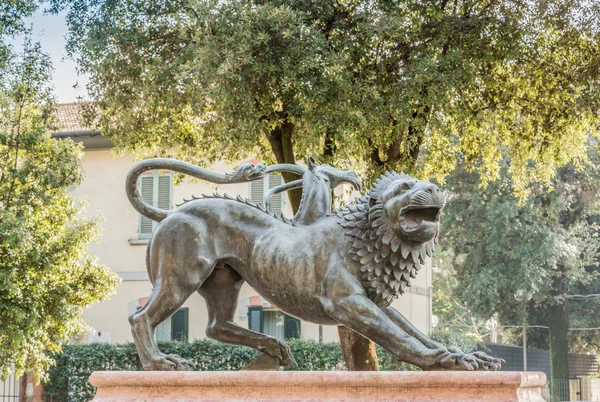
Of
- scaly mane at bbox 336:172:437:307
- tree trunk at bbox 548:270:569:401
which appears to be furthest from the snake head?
tree trunk at bbox 548:270:569:401

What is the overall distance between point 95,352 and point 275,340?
1484 centimetres

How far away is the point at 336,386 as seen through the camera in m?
4.89

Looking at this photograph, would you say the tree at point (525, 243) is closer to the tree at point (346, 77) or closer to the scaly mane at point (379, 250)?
the tree at point (346, 77)

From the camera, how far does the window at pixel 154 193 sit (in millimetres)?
24094

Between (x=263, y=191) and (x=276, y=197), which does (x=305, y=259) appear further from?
(x=263, y=191)

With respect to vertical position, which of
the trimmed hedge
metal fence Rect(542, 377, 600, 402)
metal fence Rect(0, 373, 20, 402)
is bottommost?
metal fence Rect(542, 377, 600, 402)

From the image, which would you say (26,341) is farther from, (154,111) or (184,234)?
(184,234)

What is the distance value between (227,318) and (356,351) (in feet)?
22.3

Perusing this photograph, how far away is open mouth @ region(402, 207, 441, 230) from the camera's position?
5.31 meters

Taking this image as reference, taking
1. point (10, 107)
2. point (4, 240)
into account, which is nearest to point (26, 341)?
point (4, 240)

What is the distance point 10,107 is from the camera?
16.6 meters

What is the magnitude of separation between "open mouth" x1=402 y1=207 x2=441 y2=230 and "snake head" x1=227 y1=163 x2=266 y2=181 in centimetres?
108

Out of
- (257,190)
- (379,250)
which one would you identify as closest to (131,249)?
(257,190)

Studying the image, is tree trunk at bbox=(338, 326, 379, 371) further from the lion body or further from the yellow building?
the yellow building
